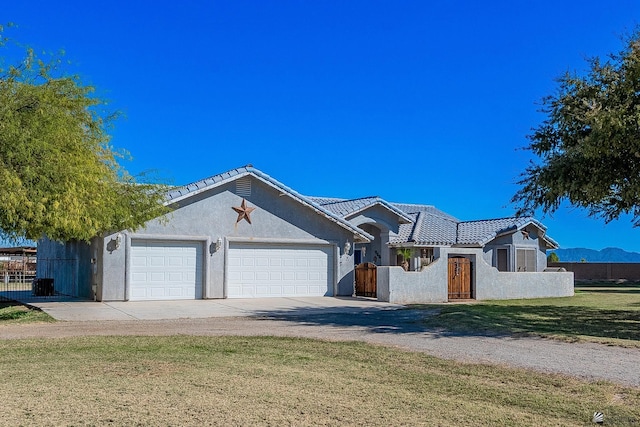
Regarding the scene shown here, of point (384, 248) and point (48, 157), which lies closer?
point (48, 157)

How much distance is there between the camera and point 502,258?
36688 mm

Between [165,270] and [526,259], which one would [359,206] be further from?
[165,270]

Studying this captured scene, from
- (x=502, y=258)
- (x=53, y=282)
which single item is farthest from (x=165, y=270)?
(x=502, y=258)

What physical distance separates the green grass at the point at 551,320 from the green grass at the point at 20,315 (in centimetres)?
1009

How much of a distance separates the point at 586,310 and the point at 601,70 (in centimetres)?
801

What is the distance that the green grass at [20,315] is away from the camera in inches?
634

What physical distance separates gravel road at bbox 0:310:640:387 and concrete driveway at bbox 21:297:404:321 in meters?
1.11

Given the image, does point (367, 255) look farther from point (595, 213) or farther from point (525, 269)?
point (595, 213)

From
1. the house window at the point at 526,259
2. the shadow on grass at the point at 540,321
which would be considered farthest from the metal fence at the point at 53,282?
the house window at the point at 526,259

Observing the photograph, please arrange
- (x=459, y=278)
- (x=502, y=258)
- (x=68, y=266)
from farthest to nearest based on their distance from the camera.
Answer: (x=502, y=258), (x=68, y=266), (x=459, y=278)

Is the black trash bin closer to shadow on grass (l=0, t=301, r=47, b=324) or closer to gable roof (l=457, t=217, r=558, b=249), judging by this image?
shadow on grass (l=0, t=301, r=47, b=324)

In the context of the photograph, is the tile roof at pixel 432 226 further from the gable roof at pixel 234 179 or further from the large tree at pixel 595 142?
the large tree at pixel 595 142

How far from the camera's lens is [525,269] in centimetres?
3678

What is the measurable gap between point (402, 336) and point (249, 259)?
1132 cm
